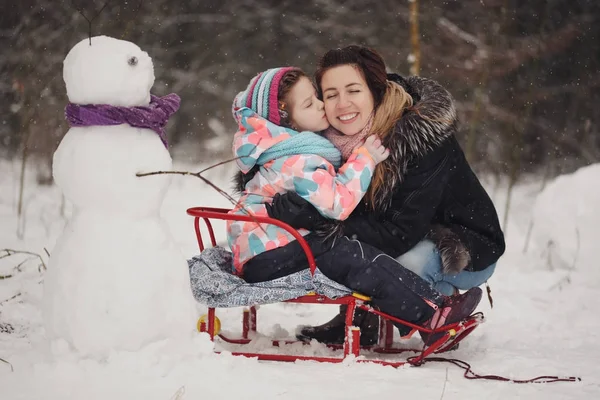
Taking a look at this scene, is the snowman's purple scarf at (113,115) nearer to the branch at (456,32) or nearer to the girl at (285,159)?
the girl at (285,159)

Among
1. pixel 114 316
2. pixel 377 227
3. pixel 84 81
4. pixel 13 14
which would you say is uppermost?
pixel 13 14

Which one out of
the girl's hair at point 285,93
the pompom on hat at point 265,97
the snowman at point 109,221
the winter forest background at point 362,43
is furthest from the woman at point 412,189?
the winter forest background at point 362,43

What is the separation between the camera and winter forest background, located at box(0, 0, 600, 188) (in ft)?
24.6

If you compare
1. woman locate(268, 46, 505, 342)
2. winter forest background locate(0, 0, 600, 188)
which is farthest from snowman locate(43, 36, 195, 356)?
winter forest background locate(0, 0, 600, 188)

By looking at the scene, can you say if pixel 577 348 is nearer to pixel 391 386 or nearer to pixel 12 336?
pixel 391 386

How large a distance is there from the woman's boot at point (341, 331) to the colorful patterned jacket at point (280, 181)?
72cm

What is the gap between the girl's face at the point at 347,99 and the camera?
148 inches

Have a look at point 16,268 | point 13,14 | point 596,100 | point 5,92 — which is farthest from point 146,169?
point 596,100

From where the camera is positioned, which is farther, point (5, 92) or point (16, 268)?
point (5, 92)

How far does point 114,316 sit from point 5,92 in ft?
15.1

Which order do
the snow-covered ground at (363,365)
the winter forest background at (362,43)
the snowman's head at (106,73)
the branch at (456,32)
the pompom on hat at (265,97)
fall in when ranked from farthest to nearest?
1. the branch at (456,32)
2. the winter forest background at (362,43)
3. the pompom on hat at (265,97)
4. the snowman's head at (106,73)
5. the snow-covered ground at (363,365)

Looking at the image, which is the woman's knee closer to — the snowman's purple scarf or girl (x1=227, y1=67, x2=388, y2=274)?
girl (x1=227, y1=67, x2=388, y2=274)

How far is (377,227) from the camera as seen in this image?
11.9 feet

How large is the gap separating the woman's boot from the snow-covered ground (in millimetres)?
189
